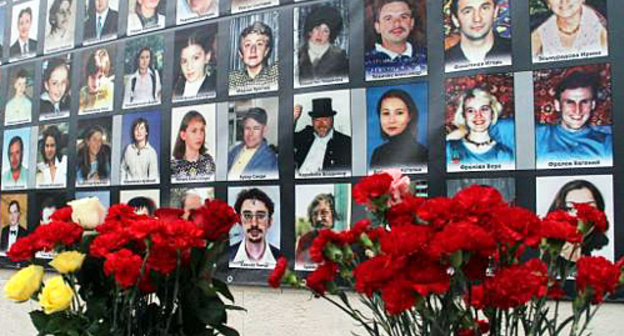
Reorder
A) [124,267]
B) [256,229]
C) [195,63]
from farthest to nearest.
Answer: [195,63] → [256,229] → [124,267]

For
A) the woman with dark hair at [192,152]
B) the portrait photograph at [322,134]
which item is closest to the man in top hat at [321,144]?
the portrait photograph at [322,134]

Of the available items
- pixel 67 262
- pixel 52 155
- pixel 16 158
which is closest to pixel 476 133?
pixel 67 262

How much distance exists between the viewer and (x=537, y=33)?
3.12 ft

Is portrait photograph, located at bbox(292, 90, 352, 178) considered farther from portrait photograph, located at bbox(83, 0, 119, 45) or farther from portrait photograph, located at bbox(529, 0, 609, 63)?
portrait photograph, located at bbox(83, 0, 119, 45)

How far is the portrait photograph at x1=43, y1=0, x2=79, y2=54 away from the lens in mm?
1450

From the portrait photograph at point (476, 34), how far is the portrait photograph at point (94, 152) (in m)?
0.79

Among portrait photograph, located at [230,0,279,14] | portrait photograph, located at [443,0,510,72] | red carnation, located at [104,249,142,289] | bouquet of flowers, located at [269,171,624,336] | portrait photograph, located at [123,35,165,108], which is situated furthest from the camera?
portrait photograph, located at [123,35,165,108]

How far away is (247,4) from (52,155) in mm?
633

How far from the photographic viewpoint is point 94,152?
53.9 inches

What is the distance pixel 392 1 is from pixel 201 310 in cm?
66

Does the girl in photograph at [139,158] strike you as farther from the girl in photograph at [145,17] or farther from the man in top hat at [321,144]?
the man in top hat at [321,144]

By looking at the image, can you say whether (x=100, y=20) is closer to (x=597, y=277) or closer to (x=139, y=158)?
(x=139, y=158)

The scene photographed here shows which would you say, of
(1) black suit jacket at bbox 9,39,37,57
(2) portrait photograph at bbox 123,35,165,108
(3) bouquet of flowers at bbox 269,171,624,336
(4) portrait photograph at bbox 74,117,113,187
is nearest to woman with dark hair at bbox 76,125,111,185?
(4) portrait photograph at bbox 74,117,113,187

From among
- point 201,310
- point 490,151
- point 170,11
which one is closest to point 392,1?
point 490,151
